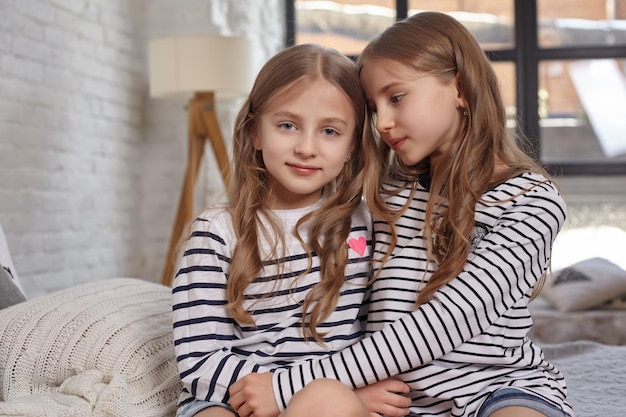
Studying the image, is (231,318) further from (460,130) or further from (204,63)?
(204,63)

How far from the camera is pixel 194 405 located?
140 centimetres

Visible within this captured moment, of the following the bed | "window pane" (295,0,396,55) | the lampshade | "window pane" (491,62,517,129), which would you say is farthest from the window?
the bed

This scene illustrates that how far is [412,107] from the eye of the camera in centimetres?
150

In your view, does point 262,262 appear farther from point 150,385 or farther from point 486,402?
point 486,402

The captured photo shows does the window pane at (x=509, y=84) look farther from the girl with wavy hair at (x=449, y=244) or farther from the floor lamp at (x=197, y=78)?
the girl with wavy hair at (x=449, y=244)

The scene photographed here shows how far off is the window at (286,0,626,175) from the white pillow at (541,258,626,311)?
50.9 inches

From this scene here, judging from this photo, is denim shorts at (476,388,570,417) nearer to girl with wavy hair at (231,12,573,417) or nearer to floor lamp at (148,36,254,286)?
girl with wavy hair at (231,12,573,417)

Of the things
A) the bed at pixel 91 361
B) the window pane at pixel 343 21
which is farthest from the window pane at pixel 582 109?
the bed at pixel 91 361

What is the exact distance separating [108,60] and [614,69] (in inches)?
111

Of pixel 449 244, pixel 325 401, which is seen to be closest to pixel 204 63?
pixel 449 244

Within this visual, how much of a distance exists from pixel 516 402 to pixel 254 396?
420 millimetres

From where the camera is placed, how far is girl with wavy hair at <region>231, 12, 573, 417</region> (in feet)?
4.52

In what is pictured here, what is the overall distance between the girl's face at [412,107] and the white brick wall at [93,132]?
2.05 meters

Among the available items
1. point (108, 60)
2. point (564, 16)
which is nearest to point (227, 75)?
point (108, 60)
